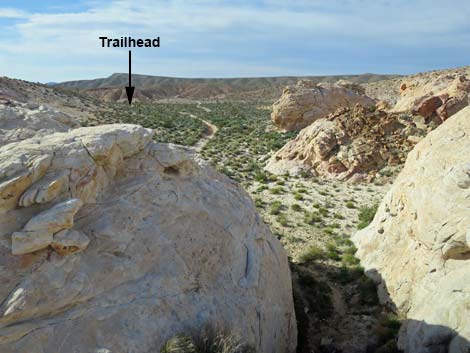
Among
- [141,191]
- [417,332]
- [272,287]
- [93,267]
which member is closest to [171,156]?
[141,191]

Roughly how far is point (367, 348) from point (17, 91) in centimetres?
6360

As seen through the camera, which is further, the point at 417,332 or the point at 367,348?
the point at 367,348

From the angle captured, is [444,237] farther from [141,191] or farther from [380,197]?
[380,197]

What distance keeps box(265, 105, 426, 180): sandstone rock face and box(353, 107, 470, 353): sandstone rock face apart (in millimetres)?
10413

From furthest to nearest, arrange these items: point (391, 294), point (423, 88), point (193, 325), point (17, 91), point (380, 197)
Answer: point (17, 91), point (423, 88), point (380, 197), point (391, 294), point (193, 325)

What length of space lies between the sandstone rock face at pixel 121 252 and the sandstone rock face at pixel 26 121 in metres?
0.89

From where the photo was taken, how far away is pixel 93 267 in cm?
652

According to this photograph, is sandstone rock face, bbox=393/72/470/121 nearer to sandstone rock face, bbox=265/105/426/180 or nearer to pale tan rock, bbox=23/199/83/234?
sandstone rock face, bbox=265/105/426/180

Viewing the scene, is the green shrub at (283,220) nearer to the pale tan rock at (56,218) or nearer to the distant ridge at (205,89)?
the pale tan rock at (56,218)

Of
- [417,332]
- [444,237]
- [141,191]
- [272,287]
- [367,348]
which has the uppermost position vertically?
[141,191]

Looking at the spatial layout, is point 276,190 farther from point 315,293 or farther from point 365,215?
point 315,293

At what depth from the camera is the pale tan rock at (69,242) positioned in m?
6.21

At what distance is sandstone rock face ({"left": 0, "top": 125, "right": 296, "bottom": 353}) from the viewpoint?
600 centimetres

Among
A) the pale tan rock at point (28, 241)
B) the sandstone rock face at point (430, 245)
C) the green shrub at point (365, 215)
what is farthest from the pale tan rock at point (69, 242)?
the green shrub at point (365, 215)
